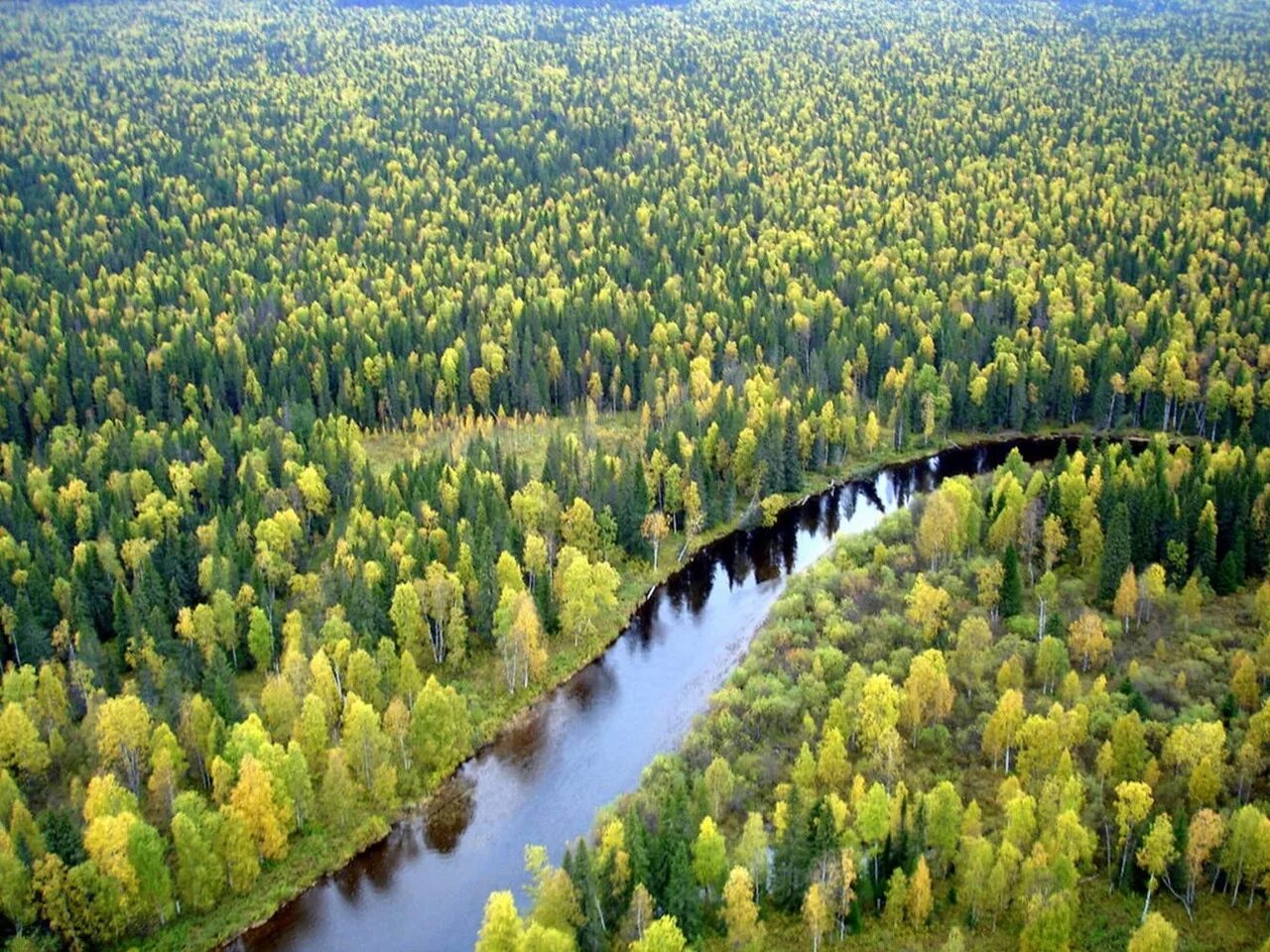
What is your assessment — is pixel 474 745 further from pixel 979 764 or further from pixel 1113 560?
pixel 1113 560

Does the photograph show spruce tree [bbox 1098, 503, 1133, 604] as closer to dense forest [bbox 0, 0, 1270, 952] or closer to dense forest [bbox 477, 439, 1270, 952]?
dense forest [bbox 477, 439, 1270, 952]

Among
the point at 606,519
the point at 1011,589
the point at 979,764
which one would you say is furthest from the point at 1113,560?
the point at 606,519

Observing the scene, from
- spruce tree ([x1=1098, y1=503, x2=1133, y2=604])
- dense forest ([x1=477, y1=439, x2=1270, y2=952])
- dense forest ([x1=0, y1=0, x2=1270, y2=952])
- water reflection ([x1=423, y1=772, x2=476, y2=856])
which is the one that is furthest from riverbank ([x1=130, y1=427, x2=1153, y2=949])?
spruce tree ([x1=1098, y1=503, x2=1133, y2=604])

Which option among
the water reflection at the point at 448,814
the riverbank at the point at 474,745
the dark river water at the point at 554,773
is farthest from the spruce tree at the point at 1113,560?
the water reflection at the point at 448,814

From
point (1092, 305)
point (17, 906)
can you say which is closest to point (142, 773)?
point (17, 906)

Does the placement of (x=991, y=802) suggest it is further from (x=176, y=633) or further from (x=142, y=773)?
(x=176, y=633)

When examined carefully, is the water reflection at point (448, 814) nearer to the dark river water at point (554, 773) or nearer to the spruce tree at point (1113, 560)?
the dark river water at point (554, 773)
